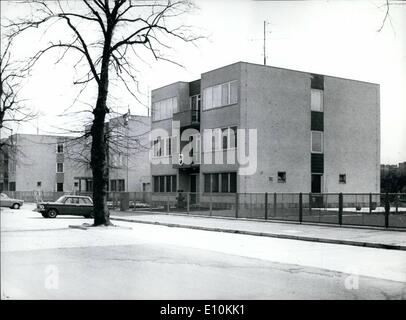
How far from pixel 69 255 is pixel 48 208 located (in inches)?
703

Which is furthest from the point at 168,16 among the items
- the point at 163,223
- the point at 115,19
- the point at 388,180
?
the point at 388,180

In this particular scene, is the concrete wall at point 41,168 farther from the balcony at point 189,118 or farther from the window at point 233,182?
the window at point 233,182

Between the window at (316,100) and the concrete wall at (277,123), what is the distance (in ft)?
2.60

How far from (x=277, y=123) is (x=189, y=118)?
282 inches

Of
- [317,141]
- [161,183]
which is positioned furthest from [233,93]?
[161,183]

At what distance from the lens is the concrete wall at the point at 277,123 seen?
34.7 meters

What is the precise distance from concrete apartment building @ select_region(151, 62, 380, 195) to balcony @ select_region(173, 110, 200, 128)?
8cm

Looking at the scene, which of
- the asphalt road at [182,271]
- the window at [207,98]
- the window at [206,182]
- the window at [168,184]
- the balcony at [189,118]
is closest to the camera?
the asphalt road at [182,271]

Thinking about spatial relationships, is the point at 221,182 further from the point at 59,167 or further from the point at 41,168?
the point at 41,168

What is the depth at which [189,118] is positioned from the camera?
39.4m

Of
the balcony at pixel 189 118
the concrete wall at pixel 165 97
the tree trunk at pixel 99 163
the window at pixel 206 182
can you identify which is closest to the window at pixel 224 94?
the balcony at pixel 189 118

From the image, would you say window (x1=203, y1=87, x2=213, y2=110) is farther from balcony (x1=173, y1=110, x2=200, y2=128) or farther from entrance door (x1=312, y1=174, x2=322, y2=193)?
entrance door (x1=312, y1=174, x2=322, y2=193)
